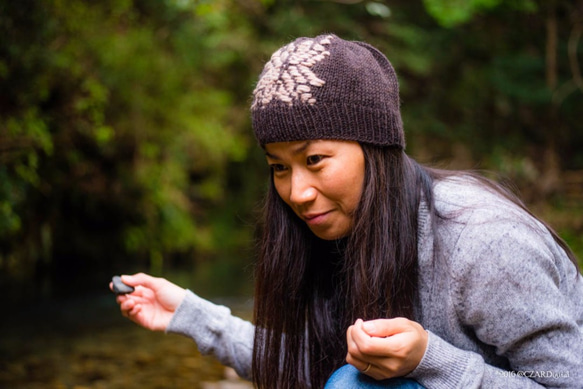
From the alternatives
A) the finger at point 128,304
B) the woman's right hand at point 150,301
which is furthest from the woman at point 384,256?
the finger at point 128,304

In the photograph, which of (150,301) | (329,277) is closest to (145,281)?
(150,301)

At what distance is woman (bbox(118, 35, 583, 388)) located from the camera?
62.8 inches

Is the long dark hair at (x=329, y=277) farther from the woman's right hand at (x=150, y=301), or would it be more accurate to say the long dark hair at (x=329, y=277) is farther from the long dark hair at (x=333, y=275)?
the woman's right hand at (x=150, y=301)

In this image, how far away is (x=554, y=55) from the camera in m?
11.5

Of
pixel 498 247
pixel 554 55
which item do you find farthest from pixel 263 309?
pixel 554 55

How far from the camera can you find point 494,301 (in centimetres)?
160

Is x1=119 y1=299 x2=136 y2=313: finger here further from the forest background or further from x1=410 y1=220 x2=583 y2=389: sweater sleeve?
x1=410 y1=220 x2=583 y2=389: sweater sleeve

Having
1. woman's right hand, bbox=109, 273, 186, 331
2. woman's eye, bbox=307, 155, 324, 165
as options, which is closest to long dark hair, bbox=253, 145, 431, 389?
woman's eye, bbox=307, 155, 324, 165

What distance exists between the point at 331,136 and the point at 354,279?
41 cm

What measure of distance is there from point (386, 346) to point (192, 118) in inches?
331

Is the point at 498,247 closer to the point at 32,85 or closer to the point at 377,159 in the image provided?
the point at 377,159

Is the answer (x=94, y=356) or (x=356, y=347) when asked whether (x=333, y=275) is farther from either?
(x=94, y=356)

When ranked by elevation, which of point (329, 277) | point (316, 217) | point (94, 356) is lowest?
point (94, 356)

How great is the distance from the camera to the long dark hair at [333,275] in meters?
1.74
